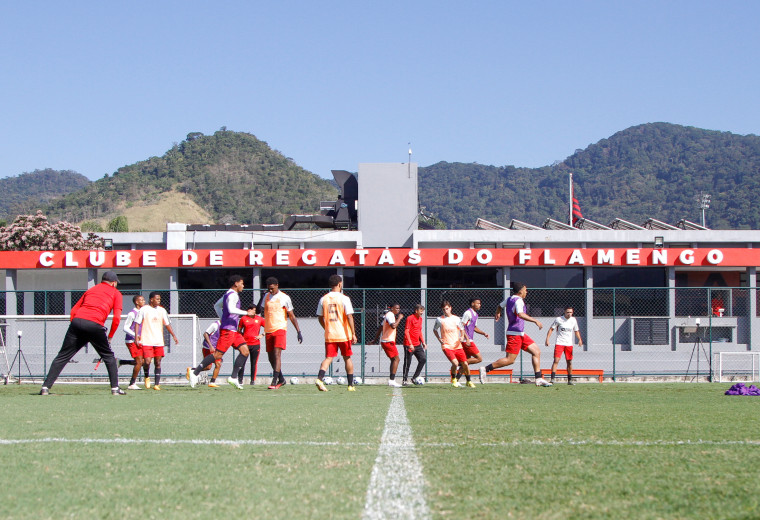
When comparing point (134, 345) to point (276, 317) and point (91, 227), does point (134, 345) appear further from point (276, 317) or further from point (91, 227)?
point (91, 227)

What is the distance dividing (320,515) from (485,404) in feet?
21.2

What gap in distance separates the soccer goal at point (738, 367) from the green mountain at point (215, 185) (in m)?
96.5

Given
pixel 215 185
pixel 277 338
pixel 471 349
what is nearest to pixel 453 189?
pixel 215 185

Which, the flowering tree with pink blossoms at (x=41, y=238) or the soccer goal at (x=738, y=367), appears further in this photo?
the flowering tree with pink blossoms at (x=41, y=238)

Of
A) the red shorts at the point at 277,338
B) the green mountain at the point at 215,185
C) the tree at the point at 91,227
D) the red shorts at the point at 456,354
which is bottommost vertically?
the red shorts at the point at 456,354

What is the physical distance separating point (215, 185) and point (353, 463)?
5079 inches

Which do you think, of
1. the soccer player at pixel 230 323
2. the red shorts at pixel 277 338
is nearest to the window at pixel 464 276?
the soccer player at pixel 230 323

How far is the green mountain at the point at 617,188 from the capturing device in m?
158

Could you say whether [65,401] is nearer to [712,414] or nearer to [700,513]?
[712,414]

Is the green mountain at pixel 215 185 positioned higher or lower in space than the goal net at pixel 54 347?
higher

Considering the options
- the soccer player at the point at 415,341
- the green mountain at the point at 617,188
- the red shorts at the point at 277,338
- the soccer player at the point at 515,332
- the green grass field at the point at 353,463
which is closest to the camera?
the green grass field at the point at 353,463

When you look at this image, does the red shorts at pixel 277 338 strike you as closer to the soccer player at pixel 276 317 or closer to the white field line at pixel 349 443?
the soccer player at pixel 276 317

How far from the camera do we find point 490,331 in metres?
31.2

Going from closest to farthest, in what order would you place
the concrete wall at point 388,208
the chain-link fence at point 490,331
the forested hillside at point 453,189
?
the chain-link fence at point 490,331 → the concrete wall at point 388,208 → the forested hillside at point 453,189
